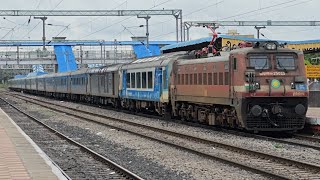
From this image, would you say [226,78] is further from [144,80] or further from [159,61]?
[144,80]

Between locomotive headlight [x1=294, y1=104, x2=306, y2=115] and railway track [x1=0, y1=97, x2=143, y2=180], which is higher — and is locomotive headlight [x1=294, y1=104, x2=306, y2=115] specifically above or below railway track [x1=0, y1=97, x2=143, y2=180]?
above

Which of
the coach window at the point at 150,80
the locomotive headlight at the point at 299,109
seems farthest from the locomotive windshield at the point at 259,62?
the coach window at the point at 150,80

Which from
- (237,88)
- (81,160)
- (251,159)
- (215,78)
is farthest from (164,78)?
(251,159)

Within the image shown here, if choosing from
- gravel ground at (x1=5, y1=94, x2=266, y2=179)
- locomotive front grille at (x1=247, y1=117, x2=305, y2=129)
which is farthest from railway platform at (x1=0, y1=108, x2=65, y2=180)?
locomotive front grille at (x1=247, y1=117, x2=305, y2=129)

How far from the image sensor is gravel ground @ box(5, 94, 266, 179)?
11227 mm

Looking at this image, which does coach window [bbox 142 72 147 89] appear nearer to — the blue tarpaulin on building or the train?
the train

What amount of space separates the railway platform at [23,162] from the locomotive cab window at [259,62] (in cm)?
765

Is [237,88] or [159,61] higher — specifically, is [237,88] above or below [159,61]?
below

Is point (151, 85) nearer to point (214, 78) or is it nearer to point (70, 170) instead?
point (214, 78)

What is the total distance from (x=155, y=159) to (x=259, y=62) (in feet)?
19.9

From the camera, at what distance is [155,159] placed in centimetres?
1369

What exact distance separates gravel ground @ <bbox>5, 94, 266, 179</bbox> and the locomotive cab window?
4.20m

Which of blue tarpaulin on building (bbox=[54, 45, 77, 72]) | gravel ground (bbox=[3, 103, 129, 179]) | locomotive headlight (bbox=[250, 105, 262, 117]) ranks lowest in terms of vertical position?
gravel ground (bbox=[3, 103, 129, 179])

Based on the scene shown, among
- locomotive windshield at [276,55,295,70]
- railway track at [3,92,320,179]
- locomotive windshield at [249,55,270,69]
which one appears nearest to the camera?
railway track at [3,92,320,179]
